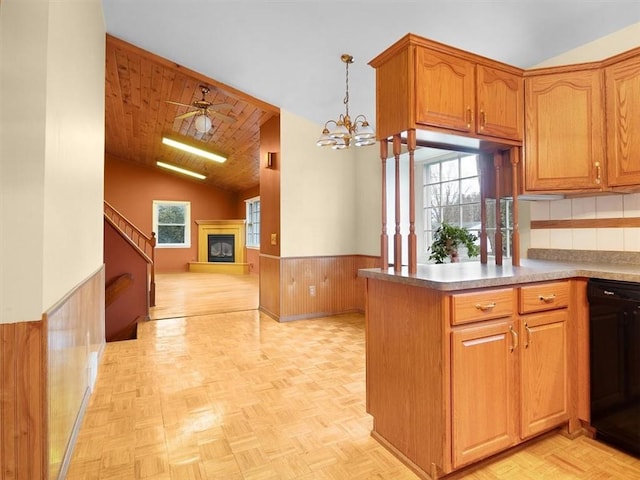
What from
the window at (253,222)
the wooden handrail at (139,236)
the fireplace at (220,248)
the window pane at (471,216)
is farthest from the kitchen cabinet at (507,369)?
the fireplace at (220,248)

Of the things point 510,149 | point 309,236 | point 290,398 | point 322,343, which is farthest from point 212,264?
point 510,149

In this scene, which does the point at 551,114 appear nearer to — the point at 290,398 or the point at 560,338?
the point at 560,338

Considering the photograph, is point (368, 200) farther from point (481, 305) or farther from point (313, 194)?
point (481, 305)

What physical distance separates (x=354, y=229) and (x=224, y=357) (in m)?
2.52

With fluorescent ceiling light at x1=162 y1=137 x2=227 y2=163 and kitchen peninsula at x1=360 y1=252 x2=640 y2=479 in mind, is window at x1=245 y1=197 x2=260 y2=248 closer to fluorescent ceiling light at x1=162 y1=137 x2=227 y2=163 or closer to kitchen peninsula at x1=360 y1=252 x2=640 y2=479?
fluorescent ceiling light at x1=162 y1=137 x2=227 y2=163

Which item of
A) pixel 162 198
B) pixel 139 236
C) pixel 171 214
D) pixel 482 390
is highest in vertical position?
pixel 162 198

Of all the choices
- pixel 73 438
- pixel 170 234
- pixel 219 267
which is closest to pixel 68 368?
pixel 73 438

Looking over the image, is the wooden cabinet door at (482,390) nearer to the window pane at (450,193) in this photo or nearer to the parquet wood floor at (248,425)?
the parquet wood floor at (248,425)

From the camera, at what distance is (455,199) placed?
391 centimetres

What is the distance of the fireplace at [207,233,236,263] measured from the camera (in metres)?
10.1

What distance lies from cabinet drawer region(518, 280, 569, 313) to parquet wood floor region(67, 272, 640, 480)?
709mm

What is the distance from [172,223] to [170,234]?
0.32 metres

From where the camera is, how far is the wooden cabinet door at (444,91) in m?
1.74

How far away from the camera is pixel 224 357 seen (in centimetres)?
318
